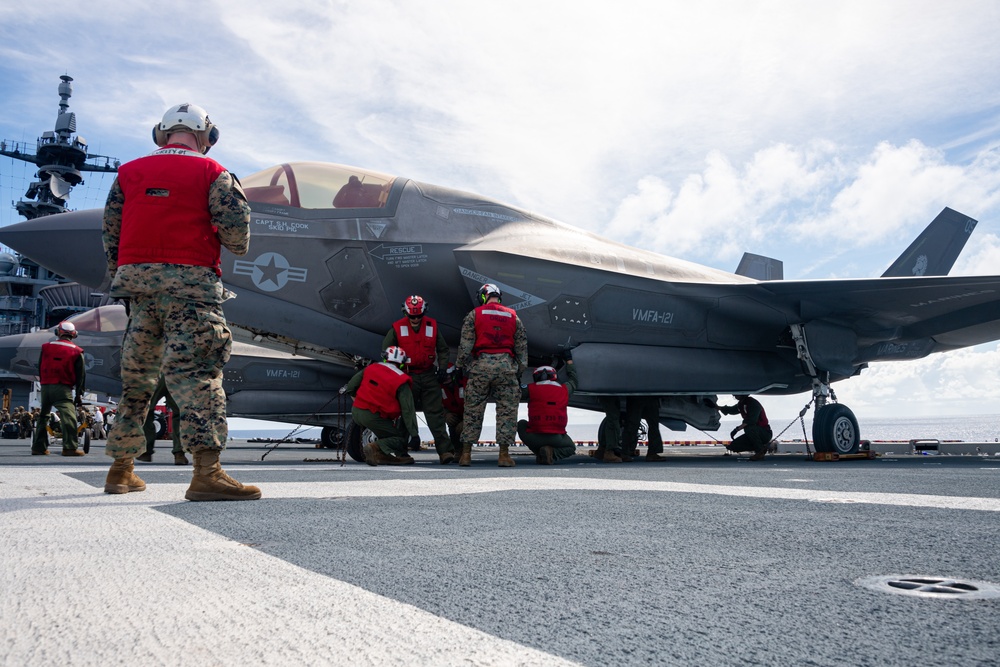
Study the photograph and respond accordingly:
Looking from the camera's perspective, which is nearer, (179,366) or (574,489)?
(179,366)

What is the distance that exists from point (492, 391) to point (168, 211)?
168 inches

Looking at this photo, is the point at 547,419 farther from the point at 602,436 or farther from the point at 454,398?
the point at 602,436

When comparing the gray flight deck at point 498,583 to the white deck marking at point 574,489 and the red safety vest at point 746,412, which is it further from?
the red safety vest at point 746,412

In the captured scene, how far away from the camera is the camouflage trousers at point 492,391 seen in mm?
7043

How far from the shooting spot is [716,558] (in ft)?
5.74

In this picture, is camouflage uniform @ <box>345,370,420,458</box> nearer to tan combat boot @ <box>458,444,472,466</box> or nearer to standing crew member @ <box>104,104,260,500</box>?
tan combat boot @ <box>458,444,472,466</box>

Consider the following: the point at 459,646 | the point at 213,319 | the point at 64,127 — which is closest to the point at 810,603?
the point at 459,646

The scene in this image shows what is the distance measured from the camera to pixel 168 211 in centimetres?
343

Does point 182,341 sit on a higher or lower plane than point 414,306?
lower

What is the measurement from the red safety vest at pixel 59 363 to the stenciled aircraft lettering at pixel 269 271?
356cm

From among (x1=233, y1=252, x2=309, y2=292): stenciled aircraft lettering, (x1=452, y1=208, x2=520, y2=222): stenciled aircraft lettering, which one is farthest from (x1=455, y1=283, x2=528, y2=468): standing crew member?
(x1=233, y1=252, x2=309, y2=292): stenciled aircraft lettering

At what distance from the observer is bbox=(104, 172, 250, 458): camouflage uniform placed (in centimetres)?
330

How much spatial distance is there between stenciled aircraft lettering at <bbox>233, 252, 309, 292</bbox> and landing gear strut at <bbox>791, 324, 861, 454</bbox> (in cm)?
614

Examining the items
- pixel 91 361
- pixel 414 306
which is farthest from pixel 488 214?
pixel 91 361
